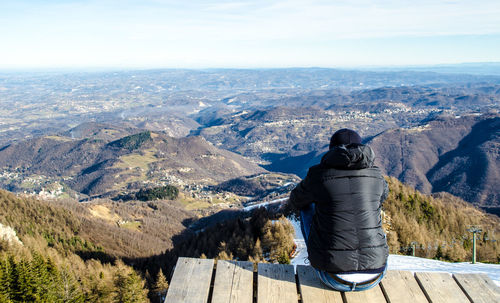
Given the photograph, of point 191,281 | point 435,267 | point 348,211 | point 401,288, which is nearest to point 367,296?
point 401,288

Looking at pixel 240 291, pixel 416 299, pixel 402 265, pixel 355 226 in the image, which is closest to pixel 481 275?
pixel 416 299

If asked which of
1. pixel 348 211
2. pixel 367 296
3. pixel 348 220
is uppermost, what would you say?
pixel 348 211

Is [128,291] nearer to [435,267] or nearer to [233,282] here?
[435,267]

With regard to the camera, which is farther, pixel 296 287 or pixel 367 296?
pixel 296 287

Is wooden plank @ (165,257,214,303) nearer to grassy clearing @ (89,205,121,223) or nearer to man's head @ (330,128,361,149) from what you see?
man's head @ (330,128,361,149)

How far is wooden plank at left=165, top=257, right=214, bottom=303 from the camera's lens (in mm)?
7027

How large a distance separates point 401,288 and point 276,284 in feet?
9.30

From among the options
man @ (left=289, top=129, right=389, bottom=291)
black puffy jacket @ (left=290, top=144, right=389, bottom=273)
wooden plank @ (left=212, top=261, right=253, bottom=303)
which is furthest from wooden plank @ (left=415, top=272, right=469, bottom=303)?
wooden plank @ (left=212, top=261, right=253, bottom=303)

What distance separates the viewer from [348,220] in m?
7.24

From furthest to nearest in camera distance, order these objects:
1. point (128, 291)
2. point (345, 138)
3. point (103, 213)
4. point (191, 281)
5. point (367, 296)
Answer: point (103, 213) < point (128, 291) < point (345, 138) < point (191, 281) < point (367, 296)

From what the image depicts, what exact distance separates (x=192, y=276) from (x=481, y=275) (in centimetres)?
695

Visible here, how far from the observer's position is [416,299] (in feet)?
23.0

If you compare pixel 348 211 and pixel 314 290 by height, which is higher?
pixel 348 211

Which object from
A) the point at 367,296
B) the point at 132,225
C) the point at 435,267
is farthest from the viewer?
the point at 132,225
